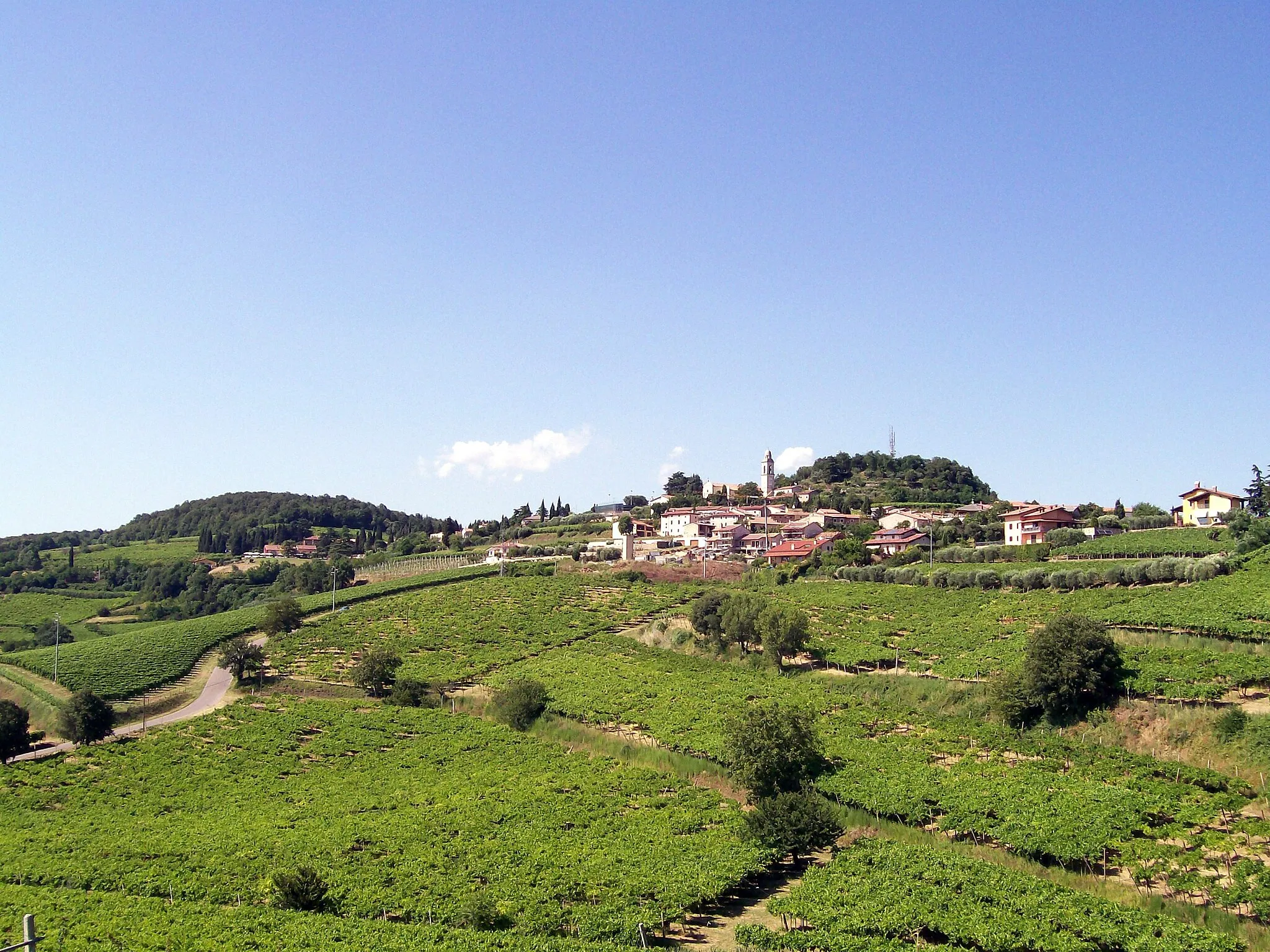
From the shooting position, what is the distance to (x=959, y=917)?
21500mm

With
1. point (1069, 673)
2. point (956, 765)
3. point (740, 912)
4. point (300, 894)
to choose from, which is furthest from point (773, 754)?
point (300, 894)

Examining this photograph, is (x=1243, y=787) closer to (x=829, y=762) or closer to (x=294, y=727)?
(x=829, y=762)

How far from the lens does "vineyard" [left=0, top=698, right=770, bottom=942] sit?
24297mm

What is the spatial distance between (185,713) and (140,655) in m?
14.2

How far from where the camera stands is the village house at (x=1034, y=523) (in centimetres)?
8256

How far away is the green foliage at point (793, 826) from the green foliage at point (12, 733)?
39.2 meters

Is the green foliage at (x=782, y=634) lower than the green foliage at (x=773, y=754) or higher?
higher

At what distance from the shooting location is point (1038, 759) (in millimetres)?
32688

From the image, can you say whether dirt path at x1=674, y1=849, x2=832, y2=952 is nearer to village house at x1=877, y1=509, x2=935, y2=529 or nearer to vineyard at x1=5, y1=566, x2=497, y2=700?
vineyard at x1=5, y1=566, x2=497, y2=700

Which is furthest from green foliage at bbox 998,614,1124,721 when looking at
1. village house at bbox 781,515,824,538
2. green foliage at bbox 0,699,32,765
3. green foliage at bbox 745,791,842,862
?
village house at bbox 781,515,824,538

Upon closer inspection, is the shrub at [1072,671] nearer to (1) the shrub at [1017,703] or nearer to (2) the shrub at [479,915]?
(1) the shrub at [1017,703]

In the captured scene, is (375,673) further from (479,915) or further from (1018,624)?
(1018,624)

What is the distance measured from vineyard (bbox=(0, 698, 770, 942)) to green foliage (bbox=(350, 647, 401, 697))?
6.10 meters

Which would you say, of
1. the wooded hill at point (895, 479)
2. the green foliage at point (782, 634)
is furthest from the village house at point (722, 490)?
→ the green foliage at point (782, 634)
